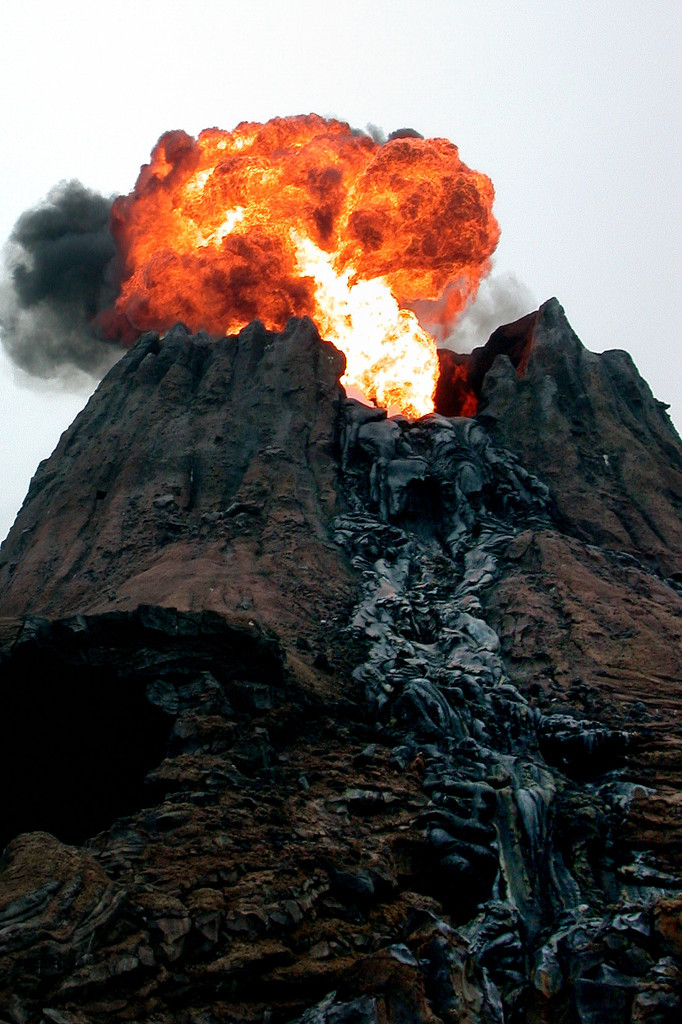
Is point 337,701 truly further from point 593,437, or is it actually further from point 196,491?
point 593,437

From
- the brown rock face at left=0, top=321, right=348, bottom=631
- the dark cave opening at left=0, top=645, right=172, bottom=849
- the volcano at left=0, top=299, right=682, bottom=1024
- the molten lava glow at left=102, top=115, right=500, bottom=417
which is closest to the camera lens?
the volcano at left=0, top=299, right=682, bottom=1024

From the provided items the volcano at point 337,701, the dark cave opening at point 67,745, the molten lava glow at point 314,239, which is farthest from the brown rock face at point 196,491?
the molten lava glow at point 314,239

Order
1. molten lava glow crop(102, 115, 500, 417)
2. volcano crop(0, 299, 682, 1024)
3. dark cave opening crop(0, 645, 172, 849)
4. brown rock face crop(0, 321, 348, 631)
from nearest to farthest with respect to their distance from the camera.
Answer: volcano crop(0, 299, 682, 1024)
dark cave opening crop(0, 645, 172, 849)
brown rock face crop(0, 321, 348, 631)
molten lava glow crop(102, 115, 500, 417)

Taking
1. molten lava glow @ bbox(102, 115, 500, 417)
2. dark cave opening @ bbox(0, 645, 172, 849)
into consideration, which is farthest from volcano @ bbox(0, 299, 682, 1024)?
molten lava glow @ bbox(102, 115, 500, 417)

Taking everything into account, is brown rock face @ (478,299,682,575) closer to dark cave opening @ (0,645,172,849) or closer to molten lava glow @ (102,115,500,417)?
molten lava glow @ (102,115,500,417)

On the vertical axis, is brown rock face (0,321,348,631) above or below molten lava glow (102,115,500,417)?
below

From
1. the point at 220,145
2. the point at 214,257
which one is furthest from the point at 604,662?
the point at 220,145

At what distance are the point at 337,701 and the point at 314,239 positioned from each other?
3886 cm

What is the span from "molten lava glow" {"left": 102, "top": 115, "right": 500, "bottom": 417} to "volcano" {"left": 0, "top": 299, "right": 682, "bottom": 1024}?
7.94 metres

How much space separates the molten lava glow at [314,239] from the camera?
5334cm

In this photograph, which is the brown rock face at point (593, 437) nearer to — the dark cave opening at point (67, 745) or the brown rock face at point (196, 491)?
the brown rock face at point (196, 491)

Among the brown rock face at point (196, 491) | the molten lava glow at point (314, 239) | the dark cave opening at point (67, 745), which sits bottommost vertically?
the dark cave opening at point (67, 745)

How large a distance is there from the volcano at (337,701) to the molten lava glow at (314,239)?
26.1 feet

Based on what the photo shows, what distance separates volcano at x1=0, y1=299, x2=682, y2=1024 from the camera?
1439 cm
